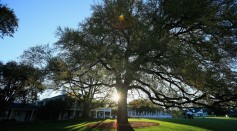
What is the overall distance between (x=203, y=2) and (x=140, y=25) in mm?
4295

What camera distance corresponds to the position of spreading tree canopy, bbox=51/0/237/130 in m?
10.4

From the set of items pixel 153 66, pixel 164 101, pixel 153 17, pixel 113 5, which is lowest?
pixel 164 101

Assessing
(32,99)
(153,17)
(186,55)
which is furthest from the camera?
(32,99)

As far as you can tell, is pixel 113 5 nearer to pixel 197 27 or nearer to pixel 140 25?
pixel 140 25

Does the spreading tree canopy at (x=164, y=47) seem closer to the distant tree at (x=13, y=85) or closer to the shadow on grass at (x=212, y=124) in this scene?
the shadow on grass at (x=212, y=124)

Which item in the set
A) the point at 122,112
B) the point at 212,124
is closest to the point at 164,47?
the point at 122,112

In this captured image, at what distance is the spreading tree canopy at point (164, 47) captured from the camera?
1044 cm

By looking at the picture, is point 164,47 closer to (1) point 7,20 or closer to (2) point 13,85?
(1) point 7,20

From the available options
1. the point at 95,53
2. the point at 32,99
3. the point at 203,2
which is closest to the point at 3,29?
the point at 95,53

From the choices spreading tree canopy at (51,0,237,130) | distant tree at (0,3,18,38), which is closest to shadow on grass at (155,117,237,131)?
spreading tree canopy at (51,0,237,130)

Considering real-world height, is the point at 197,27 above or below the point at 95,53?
above

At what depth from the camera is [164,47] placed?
10.5m

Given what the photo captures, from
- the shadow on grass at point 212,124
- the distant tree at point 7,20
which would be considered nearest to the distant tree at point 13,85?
the distant tree at point 7,20

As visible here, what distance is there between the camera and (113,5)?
1325 cm
